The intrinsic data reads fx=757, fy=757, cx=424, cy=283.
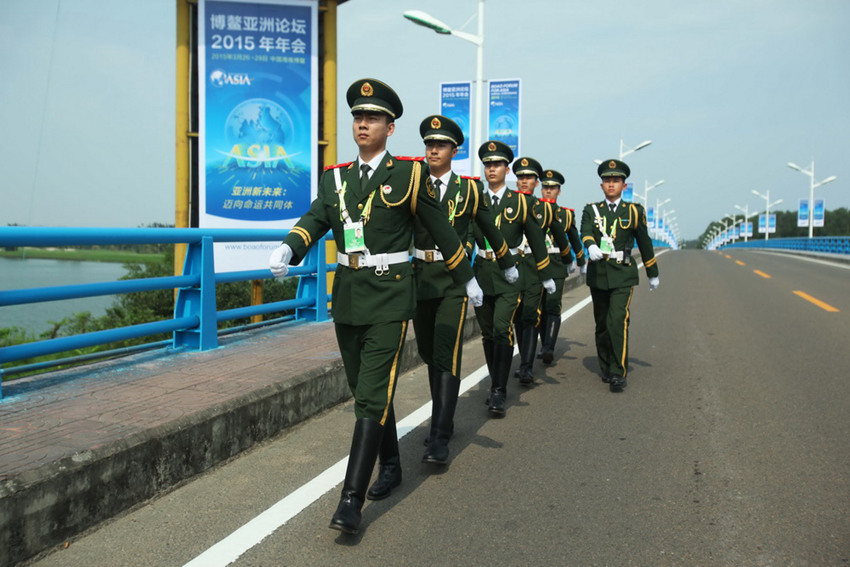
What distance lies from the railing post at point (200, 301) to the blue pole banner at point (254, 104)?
16.0 ft

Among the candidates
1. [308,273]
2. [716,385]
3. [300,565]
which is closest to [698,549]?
[300,565]

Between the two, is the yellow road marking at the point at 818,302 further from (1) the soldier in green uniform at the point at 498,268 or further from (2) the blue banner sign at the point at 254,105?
(2) the blue banner sign at the point at 254,105

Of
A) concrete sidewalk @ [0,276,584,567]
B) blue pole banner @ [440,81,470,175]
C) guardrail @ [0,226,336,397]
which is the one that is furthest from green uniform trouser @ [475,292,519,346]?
blue pole banner @ [440,81,470,175]

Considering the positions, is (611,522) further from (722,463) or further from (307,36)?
(307,36)

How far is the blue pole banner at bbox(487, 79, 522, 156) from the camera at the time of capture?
62.6 ft

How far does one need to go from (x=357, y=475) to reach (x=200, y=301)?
3420 millimetres

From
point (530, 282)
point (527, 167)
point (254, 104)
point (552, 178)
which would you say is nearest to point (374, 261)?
point (530, 282)

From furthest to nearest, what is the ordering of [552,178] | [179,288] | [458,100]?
[458,100], [552,178], [179,288]

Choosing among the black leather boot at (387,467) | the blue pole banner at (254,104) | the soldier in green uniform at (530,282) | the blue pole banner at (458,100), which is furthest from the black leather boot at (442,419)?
the blue pole banner at (458,100)

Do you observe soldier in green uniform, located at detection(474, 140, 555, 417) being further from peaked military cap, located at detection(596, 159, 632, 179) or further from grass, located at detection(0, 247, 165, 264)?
grass, located at detection(0, 247, 165, 264)

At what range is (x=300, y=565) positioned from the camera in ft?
10.3

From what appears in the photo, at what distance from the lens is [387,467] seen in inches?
161

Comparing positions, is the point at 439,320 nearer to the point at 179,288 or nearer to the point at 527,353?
the point at 527,353

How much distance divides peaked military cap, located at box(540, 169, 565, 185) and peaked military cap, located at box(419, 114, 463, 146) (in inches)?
148
